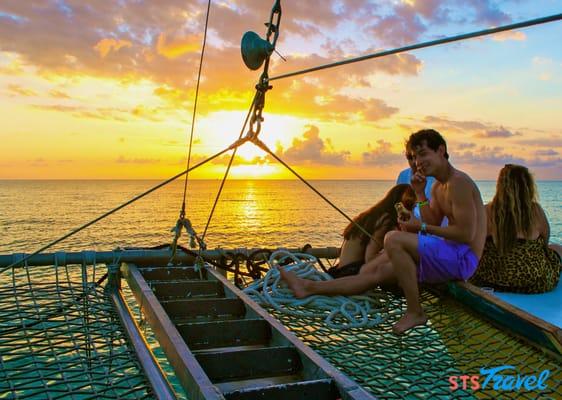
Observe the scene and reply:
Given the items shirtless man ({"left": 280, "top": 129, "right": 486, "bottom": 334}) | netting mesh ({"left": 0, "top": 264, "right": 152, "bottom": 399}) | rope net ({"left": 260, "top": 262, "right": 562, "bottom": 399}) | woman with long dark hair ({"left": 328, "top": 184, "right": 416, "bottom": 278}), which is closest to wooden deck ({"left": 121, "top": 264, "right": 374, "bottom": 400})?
netting mesh ({"left": 0, "top": 264, "right": 152, "bottom": 399})

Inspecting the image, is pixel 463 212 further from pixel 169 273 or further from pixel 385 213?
pixel 169 273

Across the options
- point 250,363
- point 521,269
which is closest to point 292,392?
point 250,363

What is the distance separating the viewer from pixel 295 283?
3.90 m

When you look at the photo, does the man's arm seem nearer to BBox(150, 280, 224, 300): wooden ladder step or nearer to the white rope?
the white rope

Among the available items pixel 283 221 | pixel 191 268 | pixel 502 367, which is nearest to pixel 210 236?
pixel 283 221

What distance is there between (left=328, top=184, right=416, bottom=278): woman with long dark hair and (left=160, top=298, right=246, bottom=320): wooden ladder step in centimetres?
115

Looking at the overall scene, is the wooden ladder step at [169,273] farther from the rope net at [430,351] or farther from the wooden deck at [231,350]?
the rope net at [430,351]

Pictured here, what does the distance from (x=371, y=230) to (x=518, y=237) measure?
1.27 metres

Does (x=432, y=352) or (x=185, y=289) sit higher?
(x=185, y=289)

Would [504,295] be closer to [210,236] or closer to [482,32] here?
[482,32]

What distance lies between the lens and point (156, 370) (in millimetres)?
2287

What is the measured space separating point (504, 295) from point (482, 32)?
9.54 ft

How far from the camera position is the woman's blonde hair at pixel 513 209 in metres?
4.29

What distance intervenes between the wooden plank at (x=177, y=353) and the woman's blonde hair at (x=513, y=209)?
293cm
